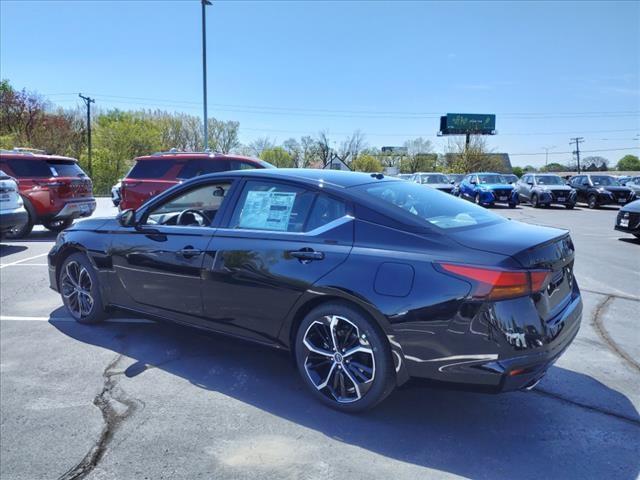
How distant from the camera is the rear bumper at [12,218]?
9000mm

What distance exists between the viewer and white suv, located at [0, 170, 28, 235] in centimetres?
902

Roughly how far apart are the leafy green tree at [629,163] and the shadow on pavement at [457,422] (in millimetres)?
110556

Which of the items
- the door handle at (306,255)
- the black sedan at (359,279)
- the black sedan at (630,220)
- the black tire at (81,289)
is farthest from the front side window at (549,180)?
the door handle at (306,255)

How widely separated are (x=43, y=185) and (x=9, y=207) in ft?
6.01

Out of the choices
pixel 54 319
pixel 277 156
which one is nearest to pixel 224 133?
pixel 277 156

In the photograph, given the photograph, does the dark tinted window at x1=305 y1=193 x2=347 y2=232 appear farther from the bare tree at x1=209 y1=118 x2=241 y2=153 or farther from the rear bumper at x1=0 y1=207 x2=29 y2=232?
the bare tree at x1=209 y1=118 x2=241 y2=153

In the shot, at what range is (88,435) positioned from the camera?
2.94 meters

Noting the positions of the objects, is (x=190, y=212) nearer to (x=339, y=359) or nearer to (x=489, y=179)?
(x=339, y=359)

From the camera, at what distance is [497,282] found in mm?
2639

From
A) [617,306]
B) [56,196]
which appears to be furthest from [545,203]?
[56,196]

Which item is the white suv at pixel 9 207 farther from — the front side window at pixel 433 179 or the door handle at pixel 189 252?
the front side window at pixel 433 179

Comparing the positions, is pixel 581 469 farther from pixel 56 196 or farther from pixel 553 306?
pixel 56 196

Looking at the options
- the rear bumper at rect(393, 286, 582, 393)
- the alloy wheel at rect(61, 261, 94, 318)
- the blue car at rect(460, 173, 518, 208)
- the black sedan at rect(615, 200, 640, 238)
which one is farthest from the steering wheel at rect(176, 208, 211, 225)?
the blue car at rect(460, 173, 518, 208)

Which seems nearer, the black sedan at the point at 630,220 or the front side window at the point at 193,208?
the front side window at the point at 193,208
